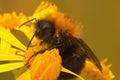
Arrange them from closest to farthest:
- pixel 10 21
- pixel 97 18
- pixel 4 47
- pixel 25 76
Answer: pixel 25 76 < pixel 4 47 < pixel 10 21 < pixel 97 18

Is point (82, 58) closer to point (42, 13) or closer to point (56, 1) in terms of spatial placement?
point (42, 13)

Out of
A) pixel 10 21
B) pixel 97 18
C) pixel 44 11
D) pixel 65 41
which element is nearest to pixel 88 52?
pixel 65 41

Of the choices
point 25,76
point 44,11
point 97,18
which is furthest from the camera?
point 97,18

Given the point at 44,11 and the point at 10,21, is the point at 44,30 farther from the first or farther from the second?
the point at 10,21

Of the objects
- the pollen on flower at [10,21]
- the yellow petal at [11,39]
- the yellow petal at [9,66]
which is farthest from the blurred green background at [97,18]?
the yellow petal at [9,66]

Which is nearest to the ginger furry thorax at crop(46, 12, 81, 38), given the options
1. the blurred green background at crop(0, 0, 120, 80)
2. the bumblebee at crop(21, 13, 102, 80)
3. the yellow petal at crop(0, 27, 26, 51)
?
the bumblebee at crop(21, 13, 102, 80)

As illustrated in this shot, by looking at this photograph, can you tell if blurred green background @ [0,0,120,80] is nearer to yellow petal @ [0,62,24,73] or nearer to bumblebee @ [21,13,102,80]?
bumblebee @ [21,13,102,80]
